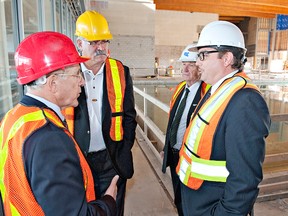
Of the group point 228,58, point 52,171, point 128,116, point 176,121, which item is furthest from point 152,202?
point 52,171

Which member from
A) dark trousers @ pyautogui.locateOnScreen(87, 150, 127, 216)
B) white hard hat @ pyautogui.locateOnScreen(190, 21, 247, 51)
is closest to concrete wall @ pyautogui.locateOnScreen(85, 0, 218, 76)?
dark trousers @ pyautogui.locateOnScreen(87, 150, 127, 216)

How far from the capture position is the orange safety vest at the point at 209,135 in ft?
4.11

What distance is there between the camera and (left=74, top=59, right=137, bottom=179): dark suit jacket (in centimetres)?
173

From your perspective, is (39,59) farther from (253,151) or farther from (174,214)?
(174,214)

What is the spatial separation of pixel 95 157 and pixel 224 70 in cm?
116

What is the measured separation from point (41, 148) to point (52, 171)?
3.5 inches

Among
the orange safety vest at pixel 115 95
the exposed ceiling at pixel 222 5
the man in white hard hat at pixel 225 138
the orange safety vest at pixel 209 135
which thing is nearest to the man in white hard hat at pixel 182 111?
the orange safety vest at pixel 115 95

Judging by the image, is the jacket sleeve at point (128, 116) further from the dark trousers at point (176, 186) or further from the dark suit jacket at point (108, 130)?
the dark trousers at point (176, 186)

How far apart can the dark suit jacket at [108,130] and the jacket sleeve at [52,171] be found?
85 cm

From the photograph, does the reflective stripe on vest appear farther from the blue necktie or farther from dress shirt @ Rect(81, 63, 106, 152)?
the blue necktie

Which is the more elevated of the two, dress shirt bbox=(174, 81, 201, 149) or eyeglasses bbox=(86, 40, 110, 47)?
eyeglasses bbox=(86, 40, 110, 47)

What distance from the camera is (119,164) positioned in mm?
1880

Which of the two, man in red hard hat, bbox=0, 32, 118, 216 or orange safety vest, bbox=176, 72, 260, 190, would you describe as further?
orange safety vest, bbox=176, 72, 260, 190

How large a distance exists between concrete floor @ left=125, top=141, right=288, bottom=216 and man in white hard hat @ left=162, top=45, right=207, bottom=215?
46 cm
